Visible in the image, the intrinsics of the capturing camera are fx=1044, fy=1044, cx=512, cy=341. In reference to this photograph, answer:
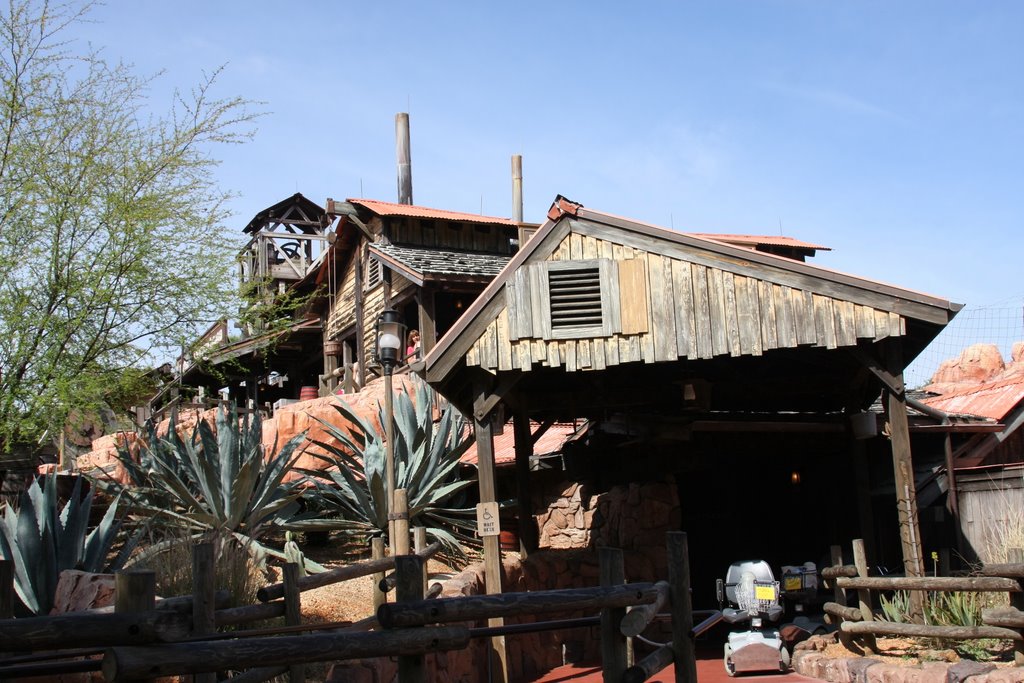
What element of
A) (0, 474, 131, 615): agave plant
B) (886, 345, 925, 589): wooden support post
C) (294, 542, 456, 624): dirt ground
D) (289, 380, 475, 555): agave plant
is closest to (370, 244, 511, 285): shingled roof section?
(289, 380, 475, 555): agave plant

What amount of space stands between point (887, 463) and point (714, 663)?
479 cm

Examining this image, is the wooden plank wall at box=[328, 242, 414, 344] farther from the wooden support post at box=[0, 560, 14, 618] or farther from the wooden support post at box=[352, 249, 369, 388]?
the wooden support post at box=[0, 560, 14, 618]

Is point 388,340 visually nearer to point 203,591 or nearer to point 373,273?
point 203,591

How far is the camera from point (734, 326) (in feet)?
37.4

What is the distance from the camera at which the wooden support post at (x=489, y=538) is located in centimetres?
1116

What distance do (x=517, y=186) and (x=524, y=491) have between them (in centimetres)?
1981

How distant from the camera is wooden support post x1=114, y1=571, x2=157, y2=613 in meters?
4.50

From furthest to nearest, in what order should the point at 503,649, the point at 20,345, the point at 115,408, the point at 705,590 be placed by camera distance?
the point at 705,590 → the point at 115,408 → the point at 20,345 → the point at 503,649

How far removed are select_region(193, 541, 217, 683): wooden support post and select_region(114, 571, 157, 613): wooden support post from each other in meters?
1.89

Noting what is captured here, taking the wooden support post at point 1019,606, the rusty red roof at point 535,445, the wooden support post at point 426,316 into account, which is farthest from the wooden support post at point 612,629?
the wooden support post at point 426,316

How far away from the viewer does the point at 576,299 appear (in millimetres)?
11844

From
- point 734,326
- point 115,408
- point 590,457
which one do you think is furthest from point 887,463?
point 115,408

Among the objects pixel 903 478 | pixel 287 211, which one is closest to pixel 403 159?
pixel 287 211

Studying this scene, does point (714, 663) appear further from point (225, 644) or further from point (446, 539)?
point (225, 644)
